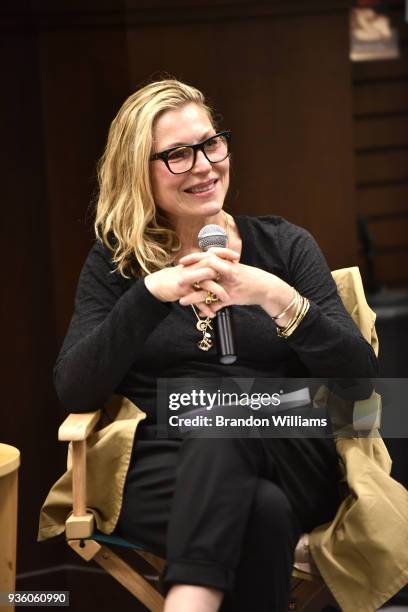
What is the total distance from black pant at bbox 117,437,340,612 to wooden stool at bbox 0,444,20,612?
0.31 metres

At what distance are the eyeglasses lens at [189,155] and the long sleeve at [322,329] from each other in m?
0.30

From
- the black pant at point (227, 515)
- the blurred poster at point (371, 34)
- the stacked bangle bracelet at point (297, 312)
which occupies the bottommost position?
the black pant at point (227, 515)

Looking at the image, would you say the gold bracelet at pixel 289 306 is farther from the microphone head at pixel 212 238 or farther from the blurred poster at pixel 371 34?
the blurred poster at pixel 371 34

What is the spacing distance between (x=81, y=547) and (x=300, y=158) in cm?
167

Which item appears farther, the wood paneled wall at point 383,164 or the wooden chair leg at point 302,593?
the wood paneled wall at point 383,164

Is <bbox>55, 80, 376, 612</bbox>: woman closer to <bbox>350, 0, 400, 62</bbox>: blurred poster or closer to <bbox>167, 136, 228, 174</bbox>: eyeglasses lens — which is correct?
<bbox>167, 136, 228, 174</bbox>: eyeglasses lens

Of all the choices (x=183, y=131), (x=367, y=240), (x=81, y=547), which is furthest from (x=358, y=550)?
(x=367, y=240)

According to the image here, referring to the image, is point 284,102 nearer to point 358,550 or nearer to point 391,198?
point 391,198

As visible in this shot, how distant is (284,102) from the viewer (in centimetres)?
335

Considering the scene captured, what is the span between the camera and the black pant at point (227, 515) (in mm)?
1956

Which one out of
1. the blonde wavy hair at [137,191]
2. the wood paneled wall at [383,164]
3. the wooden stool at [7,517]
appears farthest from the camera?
the wood paneled wall at [383,164]

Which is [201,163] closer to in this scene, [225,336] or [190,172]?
[190,172]

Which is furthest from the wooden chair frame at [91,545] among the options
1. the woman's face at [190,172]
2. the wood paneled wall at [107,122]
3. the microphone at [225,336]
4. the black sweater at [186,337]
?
the wood paneled wall at [107,122]

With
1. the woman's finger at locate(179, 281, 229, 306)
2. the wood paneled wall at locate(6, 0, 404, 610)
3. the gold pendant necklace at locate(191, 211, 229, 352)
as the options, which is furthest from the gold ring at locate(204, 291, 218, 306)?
the wood paneled wall at locate(6, 0, 404, 610)
